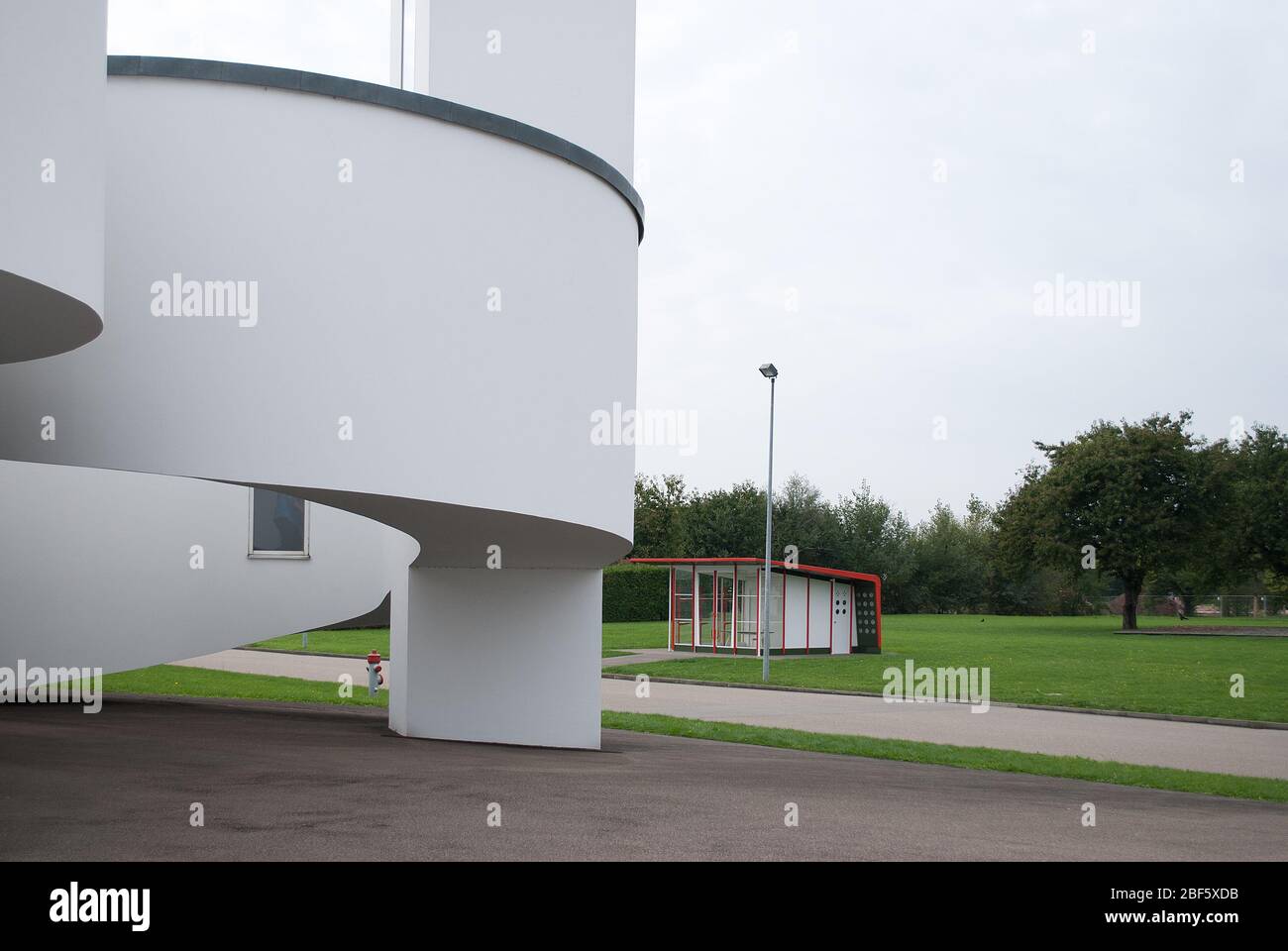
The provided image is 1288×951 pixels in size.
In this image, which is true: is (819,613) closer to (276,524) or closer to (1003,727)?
(1003,727)

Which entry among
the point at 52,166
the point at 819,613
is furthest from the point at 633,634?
the point at 52,166

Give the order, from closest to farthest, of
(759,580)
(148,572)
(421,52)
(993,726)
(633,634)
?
(421,52)
(148,572)
(993,726)
(759,580)
(633,634)

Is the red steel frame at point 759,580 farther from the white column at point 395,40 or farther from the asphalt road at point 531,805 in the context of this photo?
the asphalt road at point 531,805

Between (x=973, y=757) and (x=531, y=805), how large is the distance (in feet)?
A: 23.9

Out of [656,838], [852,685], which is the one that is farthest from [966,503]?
[656,838]

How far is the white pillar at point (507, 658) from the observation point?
12711mm

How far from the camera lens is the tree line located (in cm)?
5203

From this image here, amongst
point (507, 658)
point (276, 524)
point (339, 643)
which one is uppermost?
point (276, 524)

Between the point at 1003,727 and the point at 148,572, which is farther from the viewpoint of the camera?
the point at 1003,727

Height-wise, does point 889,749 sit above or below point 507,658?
below

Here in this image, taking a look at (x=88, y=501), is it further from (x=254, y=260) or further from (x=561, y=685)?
(x=254, y=260)

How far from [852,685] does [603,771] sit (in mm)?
14545

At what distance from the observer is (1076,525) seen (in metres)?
53.2

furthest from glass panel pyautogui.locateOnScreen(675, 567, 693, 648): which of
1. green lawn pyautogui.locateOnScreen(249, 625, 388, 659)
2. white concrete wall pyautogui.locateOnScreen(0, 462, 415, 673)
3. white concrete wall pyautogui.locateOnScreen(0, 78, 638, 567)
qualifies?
white concrete wall pyautogui.locateOnScreen(0, 78, 638, 567)
